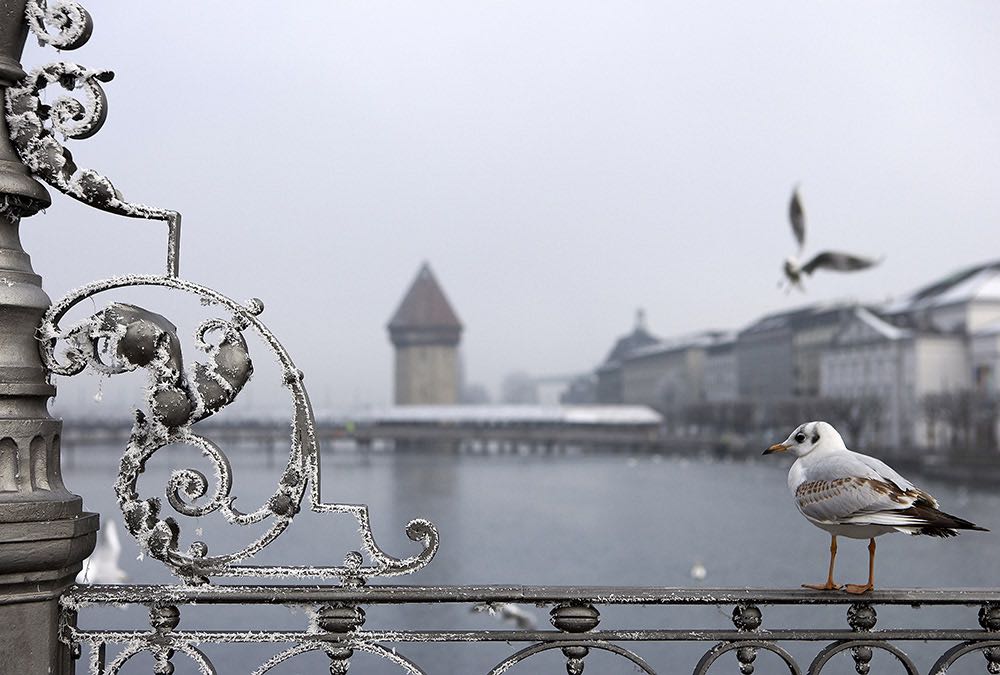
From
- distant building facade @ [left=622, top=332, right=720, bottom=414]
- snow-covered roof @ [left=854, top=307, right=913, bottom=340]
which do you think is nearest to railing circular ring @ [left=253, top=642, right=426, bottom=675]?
snow-covered roof @ [left=854, top=307, right=913, bottom=340]

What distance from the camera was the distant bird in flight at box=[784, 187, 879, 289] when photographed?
7930 mm

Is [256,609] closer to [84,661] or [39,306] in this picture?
[84,661]

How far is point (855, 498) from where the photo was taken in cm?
218

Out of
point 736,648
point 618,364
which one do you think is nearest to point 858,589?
point 736,648

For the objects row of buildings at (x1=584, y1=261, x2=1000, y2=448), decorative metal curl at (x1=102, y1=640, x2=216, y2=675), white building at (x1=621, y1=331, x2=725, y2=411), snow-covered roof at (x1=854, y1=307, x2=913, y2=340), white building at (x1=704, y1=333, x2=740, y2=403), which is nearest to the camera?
decorative metal curl at (x1=102, y1=640, x2=216, y2=675)

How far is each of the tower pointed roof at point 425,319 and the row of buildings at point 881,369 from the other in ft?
78.9

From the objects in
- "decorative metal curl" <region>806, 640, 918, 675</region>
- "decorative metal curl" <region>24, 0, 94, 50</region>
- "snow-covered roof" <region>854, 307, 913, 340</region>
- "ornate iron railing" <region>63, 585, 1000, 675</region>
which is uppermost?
"snow-covered roof" <region>854, 307, 913, 340</region>

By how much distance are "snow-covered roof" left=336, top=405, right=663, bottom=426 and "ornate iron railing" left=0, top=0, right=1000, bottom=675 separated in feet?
266

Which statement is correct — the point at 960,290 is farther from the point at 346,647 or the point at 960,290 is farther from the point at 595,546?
the point at 346,647

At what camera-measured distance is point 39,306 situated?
1.94m

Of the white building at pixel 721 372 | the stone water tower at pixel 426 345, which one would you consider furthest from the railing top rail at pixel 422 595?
the stone water tower at pixel 426 345

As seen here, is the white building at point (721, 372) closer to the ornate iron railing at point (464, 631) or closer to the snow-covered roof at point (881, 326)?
the snow-covered roof at point (881, 326)

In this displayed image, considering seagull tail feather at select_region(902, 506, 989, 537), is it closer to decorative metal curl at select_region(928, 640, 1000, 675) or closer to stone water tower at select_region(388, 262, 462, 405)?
decorative metal curl at select_region(928, 640, 1000, 675)

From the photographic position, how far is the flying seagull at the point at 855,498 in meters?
2.11
